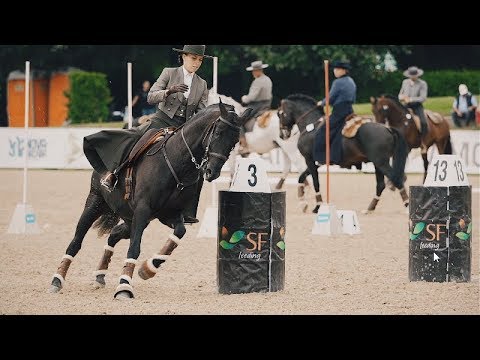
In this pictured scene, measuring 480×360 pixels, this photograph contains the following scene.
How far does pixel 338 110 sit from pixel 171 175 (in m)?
9.28

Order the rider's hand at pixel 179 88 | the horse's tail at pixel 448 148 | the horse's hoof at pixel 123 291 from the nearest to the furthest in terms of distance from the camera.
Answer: the horse's hoof at pixel 123 291 → the rider's hand at pixel 179 88 → the horse's tail at pixel 448 148

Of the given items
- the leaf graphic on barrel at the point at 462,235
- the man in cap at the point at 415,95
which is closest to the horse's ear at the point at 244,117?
the leaf graphic on barrel at the point at 462,235

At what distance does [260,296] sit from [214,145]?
1.46m

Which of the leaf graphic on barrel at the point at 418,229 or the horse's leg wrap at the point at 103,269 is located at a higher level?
the leaf graphic on barrel at the point at 418,229

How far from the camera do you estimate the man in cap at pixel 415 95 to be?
2308cm

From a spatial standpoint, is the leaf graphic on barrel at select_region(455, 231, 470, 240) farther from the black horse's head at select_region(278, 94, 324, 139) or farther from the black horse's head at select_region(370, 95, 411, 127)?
the black horse's head at select_region(370, 95, 411, 127)

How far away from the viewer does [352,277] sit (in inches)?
480

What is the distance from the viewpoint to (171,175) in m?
10.4

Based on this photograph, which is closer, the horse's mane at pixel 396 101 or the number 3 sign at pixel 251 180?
the number 3 sign at pixel 251 180

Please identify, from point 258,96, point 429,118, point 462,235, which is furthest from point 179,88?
point 429,118

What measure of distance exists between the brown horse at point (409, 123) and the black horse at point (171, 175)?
1199cm

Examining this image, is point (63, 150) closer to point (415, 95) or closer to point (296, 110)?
point (415, 95)

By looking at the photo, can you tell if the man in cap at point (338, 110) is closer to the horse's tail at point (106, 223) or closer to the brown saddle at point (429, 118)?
the brown saddle at point (429, 118)

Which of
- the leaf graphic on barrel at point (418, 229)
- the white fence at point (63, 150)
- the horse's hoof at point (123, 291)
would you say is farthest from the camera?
the white fence at point (63, 150)
